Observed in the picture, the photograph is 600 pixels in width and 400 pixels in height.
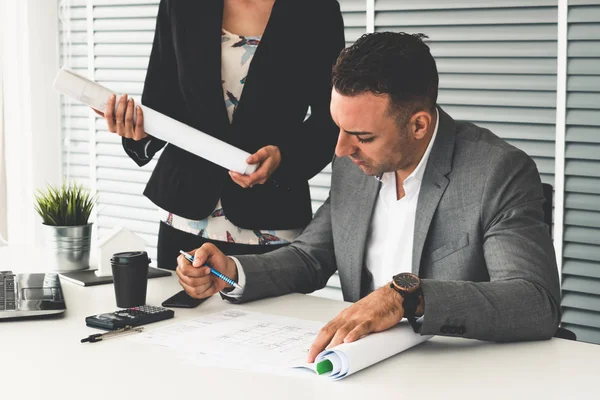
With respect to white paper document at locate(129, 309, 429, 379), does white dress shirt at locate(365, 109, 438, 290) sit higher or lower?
higher

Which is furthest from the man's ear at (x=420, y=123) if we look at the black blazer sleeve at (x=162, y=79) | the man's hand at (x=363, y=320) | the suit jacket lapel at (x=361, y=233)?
the black blazer sleeve at (x=162, y=79)

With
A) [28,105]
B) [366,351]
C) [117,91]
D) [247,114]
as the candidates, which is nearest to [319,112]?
[247,114]

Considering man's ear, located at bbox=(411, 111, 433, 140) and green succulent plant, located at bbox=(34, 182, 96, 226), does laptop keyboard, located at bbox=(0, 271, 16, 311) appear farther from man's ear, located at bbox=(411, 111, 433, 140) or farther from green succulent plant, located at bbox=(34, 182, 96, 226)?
man's ear, located at bbox=(411, 111, 433, 140)

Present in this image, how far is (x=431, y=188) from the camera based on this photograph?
1.77 m

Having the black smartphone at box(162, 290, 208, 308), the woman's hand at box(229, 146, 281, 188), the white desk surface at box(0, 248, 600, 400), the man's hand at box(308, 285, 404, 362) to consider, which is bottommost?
the white desk surface at box(0, 248, 600, 400)

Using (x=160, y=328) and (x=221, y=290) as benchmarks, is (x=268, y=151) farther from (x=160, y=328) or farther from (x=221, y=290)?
(x=160, y=328)

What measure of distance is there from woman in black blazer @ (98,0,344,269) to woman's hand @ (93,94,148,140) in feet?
0.20

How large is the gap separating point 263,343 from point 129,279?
437 millimetres

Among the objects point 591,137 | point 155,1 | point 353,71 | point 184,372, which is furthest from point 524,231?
point 155,1

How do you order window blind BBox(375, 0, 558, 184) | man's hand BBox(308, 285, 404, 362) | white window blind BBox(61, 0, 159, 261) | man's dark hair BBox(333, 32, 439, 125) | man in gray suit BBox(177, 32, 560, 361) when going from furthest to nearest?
1. white window blind BBox(61, 0, 159, 261)
2. window blind BBox(375, 0, 558, 184)
3. man's dark hair BBox(333, 32, 439, 125)
4. man in gray suit BBox(177, 32, 560, 361)
5. man's hand BBox(308, 285, 404, 362)

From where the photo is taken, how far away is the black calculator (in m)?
1.56

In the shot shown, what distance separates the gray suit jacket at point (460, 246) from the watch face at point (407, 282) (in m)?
0.02

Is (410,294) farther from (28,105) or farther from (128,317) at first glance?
(28,105)

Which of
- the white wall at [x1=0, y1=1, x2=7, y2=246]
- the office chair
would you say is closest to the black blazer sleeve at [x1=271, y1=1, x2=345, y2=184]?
the office chair
